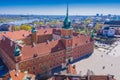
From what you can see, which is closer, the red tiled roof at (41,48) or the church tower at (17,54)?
the church tower at (17,54)

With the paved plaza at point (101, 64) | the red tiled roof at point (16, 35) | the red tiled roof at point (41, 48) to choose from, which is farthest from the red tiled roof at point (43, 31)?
the paved plaza at point (101, 64)

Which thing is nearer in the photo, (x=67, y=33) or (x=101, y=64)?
(x=67, y=33)

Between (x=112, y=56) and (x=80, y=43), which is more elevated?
(x=80, y=43)

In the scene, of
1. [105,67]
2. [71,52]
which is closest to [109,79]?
[105,67]

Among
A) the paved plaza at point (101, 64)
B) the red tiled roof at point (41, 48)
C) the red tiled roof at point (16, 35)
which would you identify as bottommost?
the paved plaza at point (101, 64)

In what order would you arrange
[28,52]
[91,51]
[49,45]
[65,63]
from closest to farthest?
[28,52] < [49,45] < [65,63] < [91,51]

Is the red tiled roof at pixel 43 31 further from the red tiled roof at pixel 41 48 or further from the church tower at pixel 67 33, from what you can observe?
the church tower at pixel 67 33

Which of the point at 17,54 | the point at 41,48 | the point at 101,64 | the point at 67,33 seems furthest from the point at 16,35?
the point at 101,64

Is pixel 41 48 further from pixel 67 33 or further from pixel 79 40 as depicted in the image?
pixel 79 40

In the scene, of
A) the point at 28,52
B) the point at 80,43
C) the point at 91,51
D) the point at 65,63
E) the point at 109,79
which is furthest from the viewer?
the point at 91,51

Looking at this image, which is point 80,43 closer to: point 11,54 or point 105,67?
point 105,67

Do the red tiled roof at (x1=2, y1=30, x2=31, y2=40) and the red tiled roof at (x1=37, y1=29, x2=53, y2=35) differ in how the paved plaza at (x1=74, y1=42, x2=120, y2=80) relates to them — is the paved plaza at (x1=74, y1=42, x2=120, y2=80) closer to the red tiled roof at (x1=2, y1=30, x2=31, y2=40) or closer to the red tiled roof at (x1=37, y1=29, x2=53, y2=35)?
the red tiled roof at (x1=37, y1=29, x2=53, y2=35)
